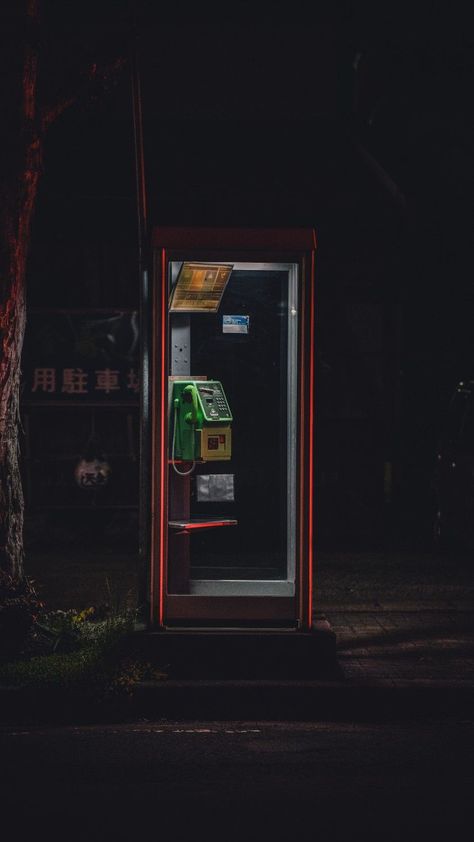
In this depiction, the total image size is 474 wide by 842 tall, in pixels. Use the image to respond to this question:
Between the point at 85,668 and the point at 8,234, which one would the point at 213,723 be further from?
the point at 8,234

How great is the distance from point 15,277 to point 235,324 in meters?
1.63

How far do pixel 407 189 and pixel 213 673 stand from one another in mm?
8977

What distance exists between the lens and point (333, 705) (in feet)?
22.0

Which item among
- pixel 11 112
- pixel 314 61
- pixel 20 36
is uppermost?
pixel 314 61

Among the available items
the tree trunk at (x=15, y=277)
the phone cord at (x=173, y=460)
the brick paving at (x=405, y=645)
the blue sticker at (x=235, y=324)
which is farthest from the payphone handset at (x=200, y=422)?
the brick paving at (x=405, y=645)

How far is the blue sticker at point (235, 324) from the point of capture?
297 inches

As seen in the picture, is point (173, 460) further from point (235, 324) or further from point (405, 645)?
point (405, 645)

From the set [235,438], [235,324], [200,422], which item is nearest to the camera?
[200,422]

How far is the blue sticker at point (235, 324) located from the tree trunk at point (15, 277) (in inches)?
59.6

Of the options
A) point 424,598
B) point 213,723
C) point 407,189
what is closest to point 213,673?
point 213,723

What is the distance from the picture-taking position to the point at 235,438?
771 centimetres

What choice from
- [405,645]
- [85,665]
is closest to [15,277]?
[85,665]

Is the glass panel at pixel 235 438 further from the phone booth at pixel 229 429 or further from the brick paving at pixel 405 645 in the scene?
the brick paving at pixel 405 645

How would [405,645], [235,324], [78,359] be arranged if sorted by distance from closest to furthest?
[235,324] < [405,645] < [78,359]
